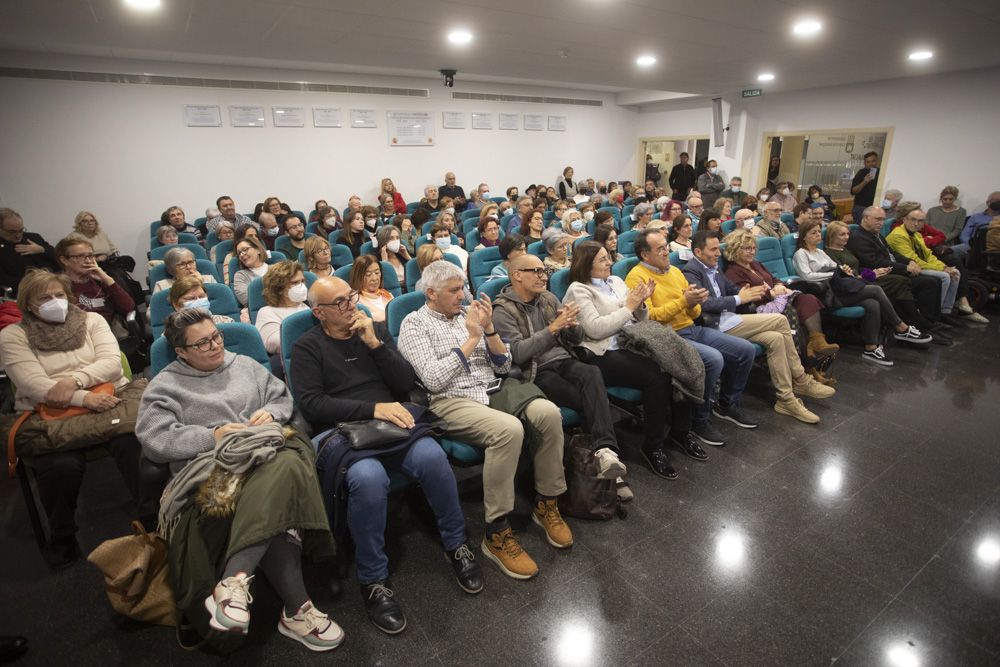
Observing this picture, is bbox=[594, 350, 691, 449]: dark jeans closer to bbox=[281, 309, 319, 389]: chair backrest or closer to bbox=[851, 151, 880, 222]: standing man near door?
bbox=[281, 309, 319, 389]: chair backrest

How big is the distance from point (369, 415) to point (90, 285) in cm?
253

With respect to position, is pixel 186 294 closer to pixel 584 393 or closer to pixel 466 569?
pixel 466 569

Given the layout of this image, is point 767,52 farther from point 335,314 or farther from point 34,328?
point 34,328

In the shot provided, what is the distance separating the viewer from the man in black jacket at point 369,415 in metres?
1.84

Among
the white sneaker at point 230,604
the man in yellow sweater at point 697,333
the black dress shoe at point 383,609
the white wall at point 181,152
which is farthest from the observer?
the white wall at point 181,152

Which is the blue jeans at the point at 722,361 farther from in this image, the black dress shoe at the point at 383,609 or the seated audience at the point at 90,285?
Answer: the seated audience at the point at 90,285

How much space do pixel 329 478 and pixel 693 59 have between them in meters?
7.30

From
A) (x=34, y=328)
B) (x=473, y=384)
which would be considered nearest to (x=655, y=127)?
(x=473, y=384)

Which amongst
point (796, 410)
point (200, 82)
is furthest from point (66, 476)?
point (200, 82)

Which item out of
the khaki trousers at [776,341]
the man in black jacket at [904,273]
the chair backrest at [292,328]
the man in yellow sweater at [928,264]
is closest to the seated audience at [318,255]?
the chair backrest at [292,328]

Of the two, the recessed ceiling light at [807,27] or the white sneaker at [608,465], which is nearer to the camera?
the white sneaker at [608,465]

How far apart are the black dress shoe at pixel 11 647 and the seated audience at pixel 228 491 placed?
1.94 ft

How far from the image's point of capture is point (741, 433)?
10.3 ft

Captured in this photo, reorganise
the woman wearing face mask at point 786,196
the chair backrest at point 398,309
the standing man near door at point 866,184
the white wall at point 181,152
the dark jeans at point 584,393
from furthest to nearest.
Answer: the woman wearing face mask at point 786,196
the standing man near door at point 866,184
the white wall at point 181,152
the chair backrest at point 398,309
the dark jeans at point 584,393
